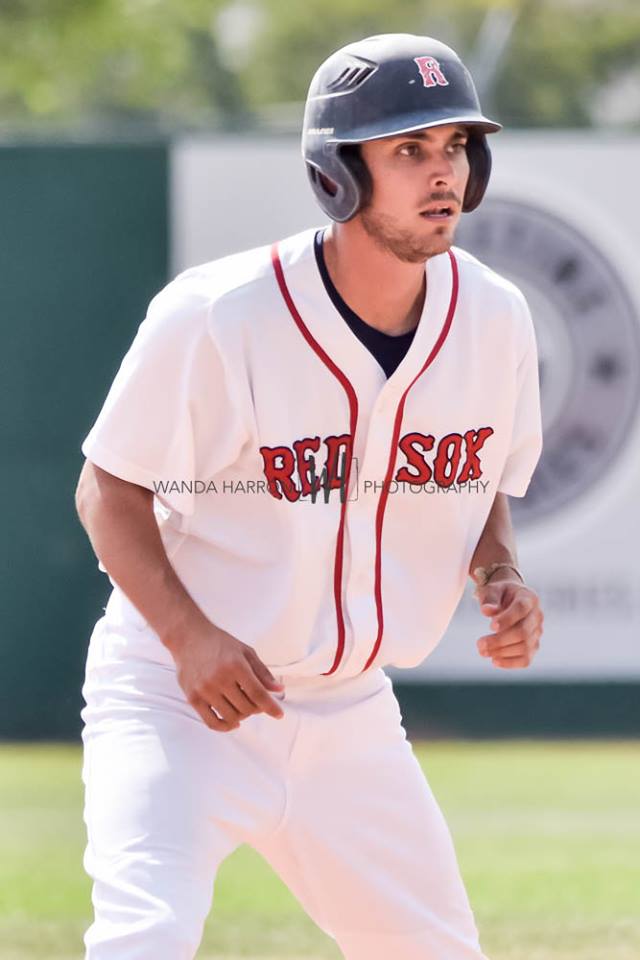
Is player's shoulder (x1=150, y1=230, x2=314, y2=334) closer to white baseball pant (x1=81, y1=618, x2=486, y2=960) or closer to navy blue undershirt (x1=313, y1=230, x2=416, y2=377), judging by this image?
navy blue undershirt (x1=313, y1=230, x2=416, y2=377)

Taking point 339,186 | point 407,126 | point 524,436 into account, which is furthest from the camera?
point 524,436

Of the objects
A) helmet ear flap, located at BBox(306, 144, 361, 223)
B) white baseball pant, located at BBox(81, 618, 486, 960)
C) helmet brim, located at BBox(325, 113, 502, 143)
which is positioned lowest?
white baseball pant, located at BBox(81, 618, 486, 960)

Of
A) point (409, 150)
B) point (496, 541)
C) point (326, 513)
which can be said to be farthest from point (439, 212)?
point (496, 541)

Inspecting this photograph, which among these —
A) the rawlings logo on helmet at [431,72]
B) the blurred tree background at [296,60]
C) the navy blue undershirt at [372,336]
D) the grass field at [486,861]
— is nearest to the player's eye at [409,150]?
the rawlings logo on helmet at [431,72]

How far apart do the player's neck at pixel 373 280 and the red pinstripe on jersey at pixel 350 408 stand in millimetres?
108

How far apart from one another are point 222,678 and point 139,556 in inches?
12.4

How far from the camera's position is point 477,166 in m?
3.73

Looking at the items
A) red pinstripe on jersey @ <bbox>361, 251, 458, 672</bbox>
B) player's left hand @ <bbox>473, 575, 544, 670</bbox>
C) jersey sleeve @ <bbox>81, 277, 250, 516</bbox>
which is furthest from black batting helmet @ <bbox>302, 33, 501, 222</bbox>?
player's left hand @ <bbox>473, 575, 544, 670</bbox>

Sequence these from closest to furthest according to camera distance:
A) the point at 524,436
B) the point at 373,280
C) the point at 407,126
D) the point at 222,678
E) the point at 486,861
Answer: the point at 222,678
the point at 407,126
the point at 373,280
the point at 524,436
the point at 486,861

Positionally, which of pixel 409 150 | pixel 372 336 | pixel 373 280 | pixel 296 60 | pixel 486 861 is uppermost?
pixel 296 60

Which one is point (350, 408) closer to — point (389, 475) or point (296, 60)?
point (389, 475)

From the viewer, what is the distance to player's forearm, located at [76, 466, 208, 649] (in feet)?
11.5

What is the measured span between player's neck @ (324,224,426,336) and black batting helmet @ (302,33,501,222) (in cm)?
10

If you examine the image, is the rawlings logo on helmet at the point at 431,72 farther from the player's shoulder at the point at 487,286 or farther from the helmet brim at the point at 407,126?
the player's shoulder at the point at 487,286
